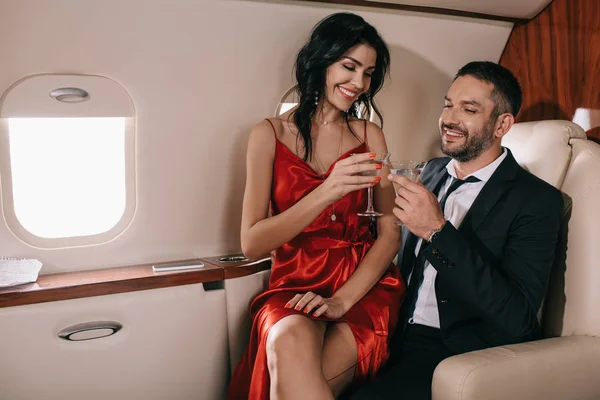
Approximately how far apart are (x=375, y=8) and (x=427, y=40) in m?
0.43

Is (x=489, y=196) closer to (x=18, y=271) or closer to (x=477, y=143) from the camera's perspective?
(x=477, y=143)

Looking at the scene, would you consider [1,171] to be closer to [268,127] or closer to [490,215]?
[268,127]

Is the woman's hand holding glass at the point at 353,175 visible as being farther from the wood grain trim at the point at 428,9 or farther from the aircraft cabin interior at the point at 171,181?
the wood grain trim at the point at 428,9

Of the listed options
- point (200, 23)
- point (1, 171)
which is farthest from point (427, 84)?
point (1, 171)

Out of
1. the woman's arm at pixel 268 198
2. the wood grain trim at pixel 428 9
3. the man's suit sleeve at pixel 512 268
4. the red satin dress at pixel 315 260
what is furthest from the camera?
the wood grain trim at pixel 428 9

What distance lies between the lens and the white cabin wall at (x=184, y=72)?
2164 millimetres

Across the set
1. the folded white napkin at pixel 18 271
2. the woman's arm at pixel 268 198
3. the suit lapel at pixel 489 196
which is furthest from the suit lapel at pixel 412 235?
the folded white napkin at pixel 18 271

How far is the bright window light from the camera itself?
2.37 meters

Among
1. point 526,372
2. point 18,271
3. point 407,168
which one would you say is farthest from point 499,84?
point 18,271

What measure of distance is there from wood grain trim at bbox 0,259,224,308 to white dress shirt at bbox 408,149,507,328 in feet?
2.91

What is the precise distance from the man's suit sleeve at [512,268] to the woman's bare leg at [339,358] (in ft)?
1.45

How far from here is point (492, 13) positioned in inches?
116

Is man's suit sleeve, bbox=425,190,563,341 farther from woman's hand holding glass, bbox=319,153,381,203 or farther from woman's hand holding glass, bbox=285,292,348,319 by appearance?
woman's hand holding glass, bbox=285,292,348,319

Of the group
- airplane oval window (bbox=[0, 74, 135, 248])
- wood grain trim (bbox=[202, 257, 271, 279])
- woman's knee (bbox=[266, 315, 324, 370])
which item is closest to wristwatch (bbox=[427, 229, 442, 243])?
woman's knee (bbox=[266, 315, 324, 370])
